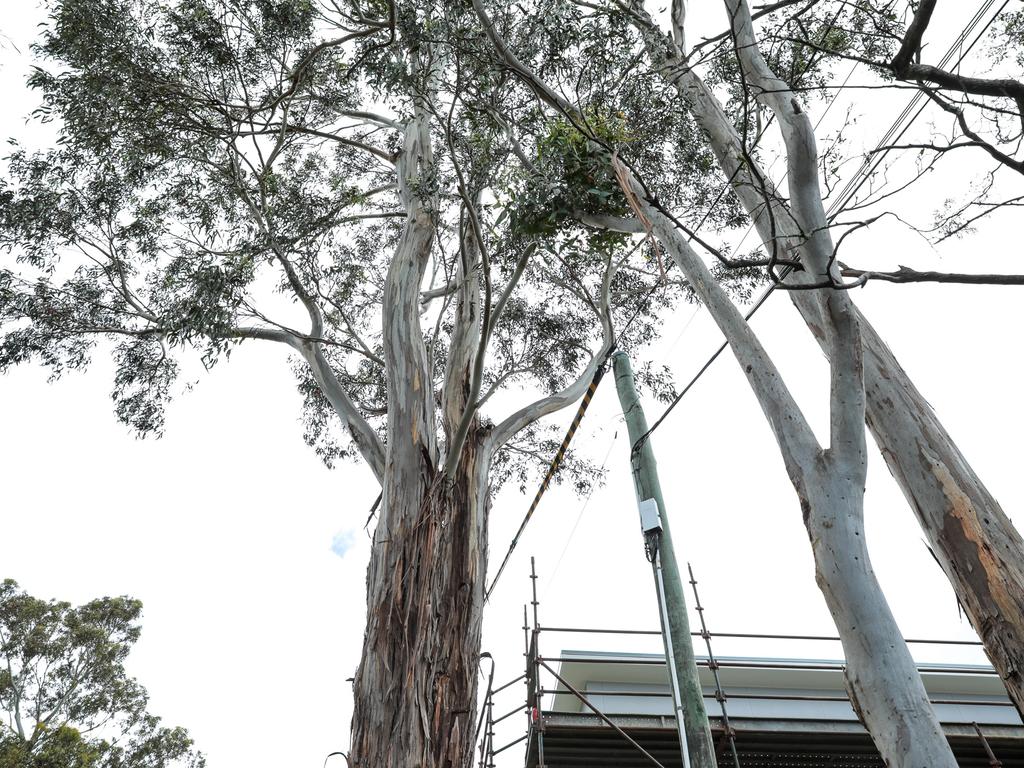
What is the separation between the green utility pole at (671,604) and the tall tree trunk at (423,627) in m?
1.86

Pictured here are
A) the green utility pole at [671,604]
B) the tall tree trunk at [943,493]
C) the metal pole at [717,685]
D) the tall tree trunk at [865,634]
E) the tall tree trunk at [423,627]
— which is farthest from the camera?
the metal pole at [717,685]

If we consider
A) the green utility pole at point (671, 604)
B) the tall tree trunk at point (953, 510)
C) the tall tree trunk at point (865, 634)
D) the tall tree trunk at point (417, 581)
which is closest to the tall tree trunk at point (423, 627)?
the tall tree trunk at point (417, 581)

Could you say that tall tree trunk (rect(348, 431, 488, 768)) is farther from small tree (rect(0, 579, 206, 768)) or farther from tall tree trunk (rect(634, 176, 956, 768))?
small tree (rect(0, 579, 206, 768))

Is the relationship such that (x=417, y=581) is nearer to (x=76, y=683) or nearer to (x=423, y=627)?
(x=423, y=627)

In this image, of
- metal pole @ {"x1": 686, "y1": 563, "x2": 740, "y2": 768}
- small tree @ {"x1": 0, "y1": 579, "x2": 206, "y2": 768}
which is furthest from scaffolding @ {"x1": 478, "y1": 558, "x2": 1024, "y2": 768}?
small tree @ {"x1": 0, "y1": 579, "x2": 206, "y2": 768}

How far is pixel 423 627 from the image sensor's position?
5.18m

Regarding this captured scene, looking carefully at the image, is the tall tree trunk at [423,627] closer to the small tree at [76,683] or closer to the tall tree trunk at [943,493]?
the tall tree trunk at [943,493]

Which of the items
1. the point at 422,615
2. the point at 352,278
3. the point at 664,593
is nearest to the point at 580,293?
the point at 352,278

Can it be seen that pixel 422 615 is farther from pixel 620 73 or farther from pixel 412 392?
pixel 620 73

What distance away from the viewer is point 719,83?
7473mm

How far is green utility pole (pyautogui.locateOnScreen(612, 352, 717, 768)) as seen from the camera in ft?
11.1

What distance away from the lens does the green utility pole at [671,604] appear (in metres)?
3.38

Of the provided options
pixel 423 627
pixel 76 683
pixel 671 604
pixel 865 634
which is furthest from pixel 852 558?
pixel 76 683

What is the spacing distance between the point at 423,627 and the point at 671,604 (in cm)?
209
